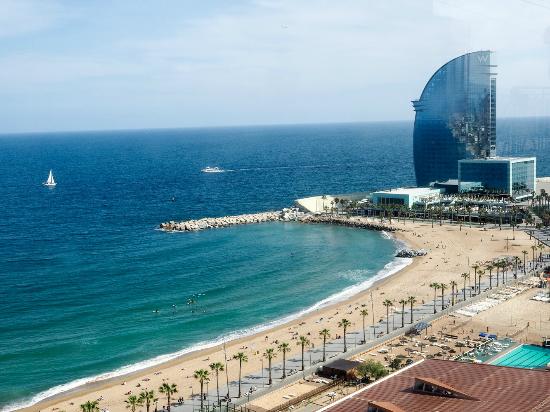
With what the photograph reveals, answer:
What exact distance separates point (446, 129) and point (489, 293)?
249 feet

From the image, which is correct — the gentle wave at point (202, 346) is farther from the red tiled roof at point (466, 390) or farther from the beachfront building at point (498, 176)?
the beachfront building at point (498, 176)

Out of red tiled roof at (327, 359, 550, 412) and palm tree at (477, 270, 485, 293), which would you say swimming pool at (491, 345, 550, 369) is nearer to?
red tiled roof at (327, 359, 550, 412)

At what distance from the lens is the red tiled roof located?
31.7 meters

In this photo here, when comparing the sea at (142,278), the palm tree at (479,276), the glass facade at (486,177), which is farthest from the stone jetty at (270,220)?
the palm tree at (479,276)

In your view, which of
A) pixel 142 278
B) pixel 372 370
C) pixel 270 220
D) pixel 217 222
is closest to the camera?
pixel 372 370

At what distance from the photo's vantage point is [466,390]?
111 feet

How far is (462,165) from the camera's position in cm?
12925

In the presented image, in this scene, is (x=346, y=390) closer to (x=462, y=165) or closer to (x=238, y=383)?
(x=238, y=383)

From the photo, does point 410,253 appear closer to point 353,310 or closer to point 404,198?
point 353,310

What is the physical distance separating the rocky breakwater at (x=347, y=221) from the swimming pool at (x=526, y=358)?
56.0m

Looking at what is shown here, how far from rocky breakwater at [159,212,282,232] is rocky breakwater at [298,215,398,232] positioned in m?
5.29

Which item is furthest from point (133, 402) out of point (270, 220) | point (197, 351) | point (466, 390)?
point (270, 220)

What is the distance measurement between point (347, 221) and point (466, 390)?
8007 centimetres

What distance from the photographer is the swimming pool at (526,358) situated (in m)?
47.2
